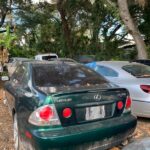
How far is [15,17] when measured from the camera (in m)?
25.7

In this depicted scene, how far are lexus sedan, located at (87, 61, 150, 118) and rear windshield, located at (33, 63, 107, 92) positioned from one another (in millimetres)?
1606

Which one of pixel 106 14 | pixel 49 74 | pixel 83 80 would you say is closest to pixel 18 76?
pixel 49 74

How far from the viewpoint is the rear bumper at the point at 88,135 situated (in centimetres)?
407

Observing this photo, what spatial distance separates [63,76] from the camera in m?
5.14

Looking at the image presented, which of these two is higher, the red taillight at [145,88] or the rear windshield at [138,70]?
the rear windshield at [138,70]

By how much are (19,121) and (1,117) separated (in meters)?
2.59

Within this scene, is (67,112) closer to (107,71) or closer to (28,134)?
(28,134)

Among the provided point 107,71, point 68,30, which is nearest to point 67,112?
point 107,71

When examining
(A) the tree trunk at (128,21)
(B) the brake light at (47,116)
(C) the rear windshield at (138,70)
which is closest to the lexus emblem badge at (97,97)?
(B) the brake light at (47,116)

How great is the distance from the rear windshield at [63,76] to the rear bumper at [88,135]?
693mm

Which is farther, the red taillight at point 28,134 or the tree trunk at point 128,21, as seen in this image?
the tree trunk at point 128,21

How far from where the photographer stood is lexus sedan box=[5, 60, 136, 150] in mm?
4172

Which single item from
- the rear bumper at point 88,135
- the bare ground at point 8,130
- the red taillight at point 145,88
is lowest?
the bare ground at point 8,130

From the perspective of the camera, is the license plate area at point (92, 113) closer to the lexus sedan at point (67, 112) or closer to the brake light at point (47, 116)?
the lexus sedan at point (67, 112)
